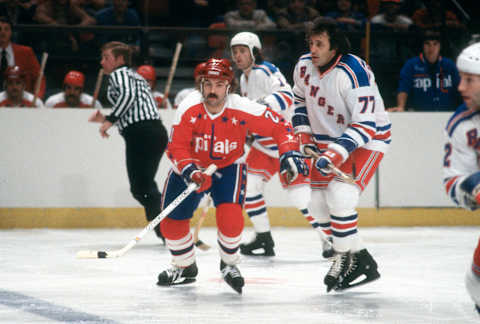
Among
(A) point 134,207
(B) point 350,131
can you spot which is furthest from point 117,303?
(A) point 134,207

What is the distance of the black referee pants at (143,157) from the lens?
220 inches

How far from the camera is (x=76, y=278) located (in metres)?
4.26

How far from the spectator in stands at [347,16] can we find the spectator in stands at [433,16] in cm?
51

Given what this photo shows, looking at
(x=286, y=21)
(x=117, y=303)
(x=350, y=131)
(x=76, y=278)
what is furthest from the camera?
(x=286, y=21)

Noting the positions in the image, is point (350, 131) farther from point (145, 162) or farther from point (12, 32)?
point (12, 32)

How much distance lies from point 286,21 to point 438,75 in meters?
1.51

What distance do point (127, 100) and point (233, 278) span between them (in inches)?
84.7

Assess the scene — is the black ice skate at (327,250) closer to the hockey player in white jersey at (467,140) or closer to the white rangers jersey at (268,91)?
the white rangers jersey at (268,91)

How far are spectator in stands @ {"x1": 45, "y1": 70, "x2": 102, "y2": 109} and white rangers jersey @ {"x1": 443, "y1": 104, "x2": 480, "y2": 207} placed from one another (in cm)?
467

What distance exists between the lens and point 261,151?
5434 millimetres

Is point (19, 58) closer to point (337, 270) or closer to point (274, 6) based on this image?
point (274, 6)

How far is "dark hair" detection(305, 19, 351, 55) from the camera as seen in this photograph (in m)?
3.93

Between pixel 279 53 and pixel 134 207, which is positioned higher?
pixel 279 53

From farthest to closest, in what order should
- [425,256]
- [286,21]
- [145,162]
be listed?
[286,21] < [145,162] < [425,256]
